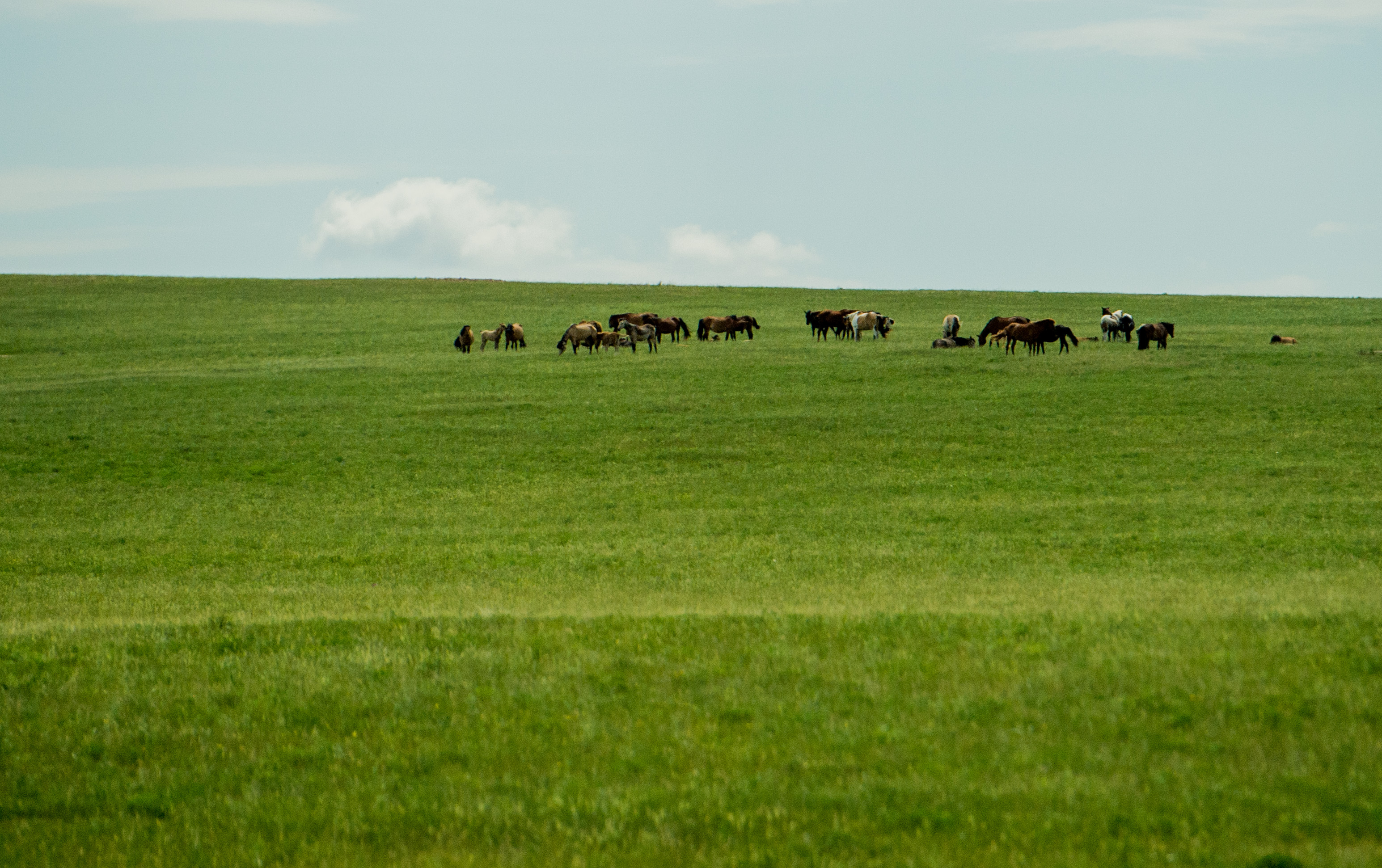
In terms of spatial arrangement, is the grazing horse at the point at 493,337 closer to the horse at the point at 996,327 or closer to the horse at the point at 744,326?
the horse at the point at 744,326

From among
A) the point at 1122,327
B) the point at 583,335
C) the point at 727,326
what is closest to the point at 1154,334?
the point at 1122,327

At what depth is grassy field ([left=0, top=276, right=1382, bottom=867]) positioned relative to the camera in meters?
7.75

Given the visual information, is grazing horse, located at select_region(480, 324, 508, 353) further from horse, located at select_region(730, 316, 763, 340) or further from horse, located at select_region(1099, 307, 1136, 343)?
horse, located at select_region(1099, 307, 1136, 343)

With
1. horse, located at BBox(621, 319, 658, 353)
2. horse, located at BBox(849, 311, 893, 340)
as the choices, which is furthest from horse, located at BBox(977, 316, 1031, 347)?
horse, located at BBox(621, 319, 658, 353)

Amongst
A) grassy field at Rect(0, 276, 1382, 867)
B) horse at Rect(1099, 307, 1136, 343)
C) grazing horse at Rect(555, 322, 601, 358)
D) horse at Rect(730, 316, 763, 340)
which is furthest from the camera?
horse at Rect(730, 316, 763, 340)

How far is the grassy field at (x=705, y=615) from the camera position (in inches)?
305

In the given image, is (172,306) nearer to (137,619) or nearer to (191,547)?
(191,547)

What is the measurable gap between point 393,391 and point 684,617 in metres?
32.7

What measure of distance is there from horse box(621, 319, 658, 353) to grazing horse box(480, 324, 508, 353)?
6.97 meters

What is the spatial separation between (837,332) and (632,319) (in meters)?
10.4

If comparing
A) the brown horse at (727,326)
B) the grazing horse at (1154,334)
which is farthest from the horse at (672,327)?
the grazing horse at (1154,334)

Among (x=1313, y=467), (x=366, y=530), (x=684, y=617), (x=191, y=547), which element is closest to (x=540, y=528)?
(x=366, y=530)

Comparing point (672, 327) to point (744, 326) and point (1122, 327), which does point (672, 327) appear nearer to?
point (744, 326)

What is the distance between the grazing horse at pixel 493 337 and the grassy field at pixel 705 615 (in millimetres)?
13332
